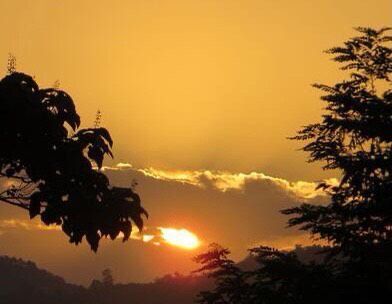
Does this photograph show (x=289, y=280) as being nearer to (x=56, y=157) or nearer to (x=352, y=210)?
(x=352, y=210)

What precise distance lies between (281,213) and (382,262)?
2.14m

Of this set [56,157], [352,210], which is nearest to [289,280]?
[352,210]

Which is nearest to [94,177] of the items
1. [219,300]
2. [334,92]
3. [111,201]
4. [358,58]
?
[111,201]

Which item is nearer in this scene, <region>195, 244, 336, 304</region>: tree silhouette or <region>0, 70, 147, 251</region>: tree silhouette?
<region>0, 70, 147, 251</region>: tree silhouette

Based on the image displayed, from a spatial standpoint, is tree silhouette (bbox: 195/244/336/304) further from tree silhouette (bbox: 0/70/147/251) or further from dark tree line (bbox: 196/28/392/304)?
tree silhouette (bbox: 0/70/147/251)

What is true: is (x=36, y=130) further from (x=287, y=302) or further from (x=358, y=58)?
(x=358, y=58)

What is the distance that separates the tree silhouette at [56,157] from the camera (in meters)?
6.05

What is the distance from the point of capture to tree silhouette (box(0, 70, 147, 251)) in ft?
19.9

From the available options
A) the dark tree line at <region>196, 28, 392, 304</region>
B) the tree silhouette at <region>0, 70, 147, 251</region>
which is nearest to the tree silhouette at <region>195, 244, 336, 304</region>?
the dark tree line at <region>196, 28, 392, 304</region>

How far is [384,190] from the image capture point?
36.8ft

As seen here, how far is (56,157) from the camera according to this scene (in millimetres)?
6141

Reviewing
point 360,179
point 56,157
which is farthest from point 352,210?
point 56,157

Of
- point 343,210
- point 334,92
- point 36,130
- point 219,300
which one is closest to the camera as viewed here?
point 36,130

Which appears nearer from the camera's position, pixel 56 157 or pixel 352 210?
pixel 56 157
